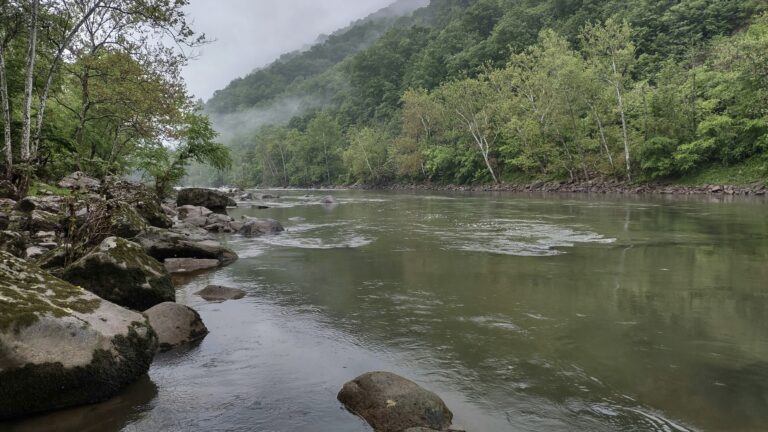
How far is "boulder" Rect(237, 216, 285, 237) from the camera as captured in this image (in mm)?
17172

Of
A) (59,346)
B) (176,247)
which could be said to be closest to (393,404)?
(59,346)

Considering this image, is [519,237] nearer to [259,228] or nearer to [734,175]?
[259,228]

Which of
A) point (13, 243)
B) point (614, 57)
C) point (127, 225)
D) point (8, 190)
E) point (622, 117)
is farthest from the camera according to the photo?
point (614, 57)

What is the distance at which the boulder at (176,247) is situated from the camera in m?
11.1

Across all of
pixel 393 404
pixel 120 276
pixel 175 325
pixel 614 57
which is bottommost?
pixel 393 404

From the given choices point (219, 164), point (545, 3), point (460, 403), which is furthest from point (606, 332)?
point (545, 3)

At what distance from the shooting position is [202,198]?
26.0 meters

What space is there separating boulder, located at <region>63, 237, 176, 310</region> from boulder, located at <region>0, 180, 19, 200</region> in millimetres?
9250

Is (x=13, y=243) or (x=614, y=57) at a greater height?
(x=614, y=57)

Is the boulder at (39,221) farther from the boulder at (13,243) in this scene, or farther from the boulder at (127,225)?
the boulder at (13,243)

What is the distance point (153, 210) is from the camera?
49.9 ft

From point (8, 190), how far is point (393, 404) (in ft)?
49.5

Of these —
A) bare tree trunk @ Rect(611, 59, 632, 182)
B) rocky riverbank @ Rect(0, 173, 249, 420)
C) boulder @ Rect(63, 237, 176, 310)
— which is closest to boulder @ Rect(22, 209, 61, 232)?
rocky riverbank @ Rect(0, 173, 249, 420)

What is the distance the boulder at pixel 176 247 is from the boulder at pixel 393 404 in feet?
26.4
